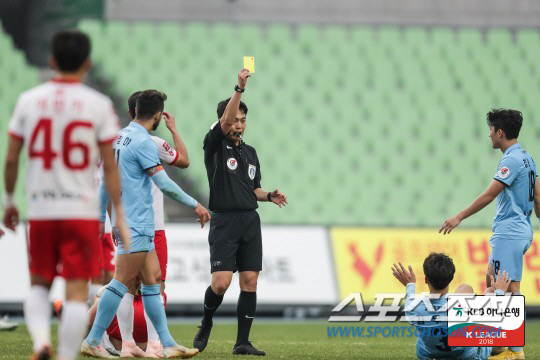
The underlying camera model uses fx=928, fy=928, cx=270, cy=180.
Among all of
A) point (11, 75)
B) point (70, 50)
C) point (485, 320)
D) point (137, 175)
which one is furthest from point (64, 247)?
point (11, 75)

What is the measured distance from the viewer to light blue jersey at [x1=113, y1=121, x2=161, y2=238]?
6.07 metres

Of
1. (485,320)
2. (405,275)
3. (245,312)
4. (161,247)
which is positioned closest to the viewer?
(405,275)

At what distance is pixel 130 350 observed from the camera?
21.2 ft

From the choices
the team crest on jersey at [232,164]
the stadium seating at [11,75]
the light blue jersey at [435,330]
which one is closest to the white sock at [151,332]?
the team crest on jersey at [232,164]

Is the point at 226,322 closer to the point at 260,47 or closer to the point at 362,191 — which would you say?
the point at 362,191

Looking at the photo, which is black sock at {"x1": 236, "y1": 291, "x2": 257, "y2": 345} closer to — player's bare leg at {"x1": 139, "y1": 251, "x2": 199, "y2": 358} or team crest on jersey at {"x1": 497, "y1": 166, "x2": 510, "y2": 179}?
player's bare leg at {"x1": 139, "y1": 251, "x2": 199, "y2": 358}

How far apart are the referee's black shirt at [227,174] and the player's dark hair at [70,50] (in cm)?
269

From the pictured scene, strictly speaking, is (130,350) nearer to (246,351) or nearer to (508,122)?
(246,351)

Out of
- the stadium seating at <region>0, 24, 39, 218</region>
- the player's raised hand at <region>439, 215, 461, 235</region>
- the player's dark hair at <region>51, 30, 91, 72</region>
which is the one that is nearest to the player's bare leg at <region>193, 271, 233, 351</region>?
the player's raised hand at <region>439, 215, 461, 235</region>

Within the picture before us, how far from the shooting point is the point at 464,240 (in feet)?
40.2

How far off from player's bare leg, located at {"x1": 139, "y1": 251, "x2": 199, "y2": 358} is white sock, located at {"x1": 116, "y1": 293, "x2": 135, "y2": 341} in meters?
0.40

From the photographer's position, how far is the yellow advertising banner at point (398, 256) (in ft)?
39.3

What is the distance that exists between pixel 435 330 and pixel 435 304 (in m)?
0.16

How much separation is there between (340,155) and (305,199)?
976 millimetres
